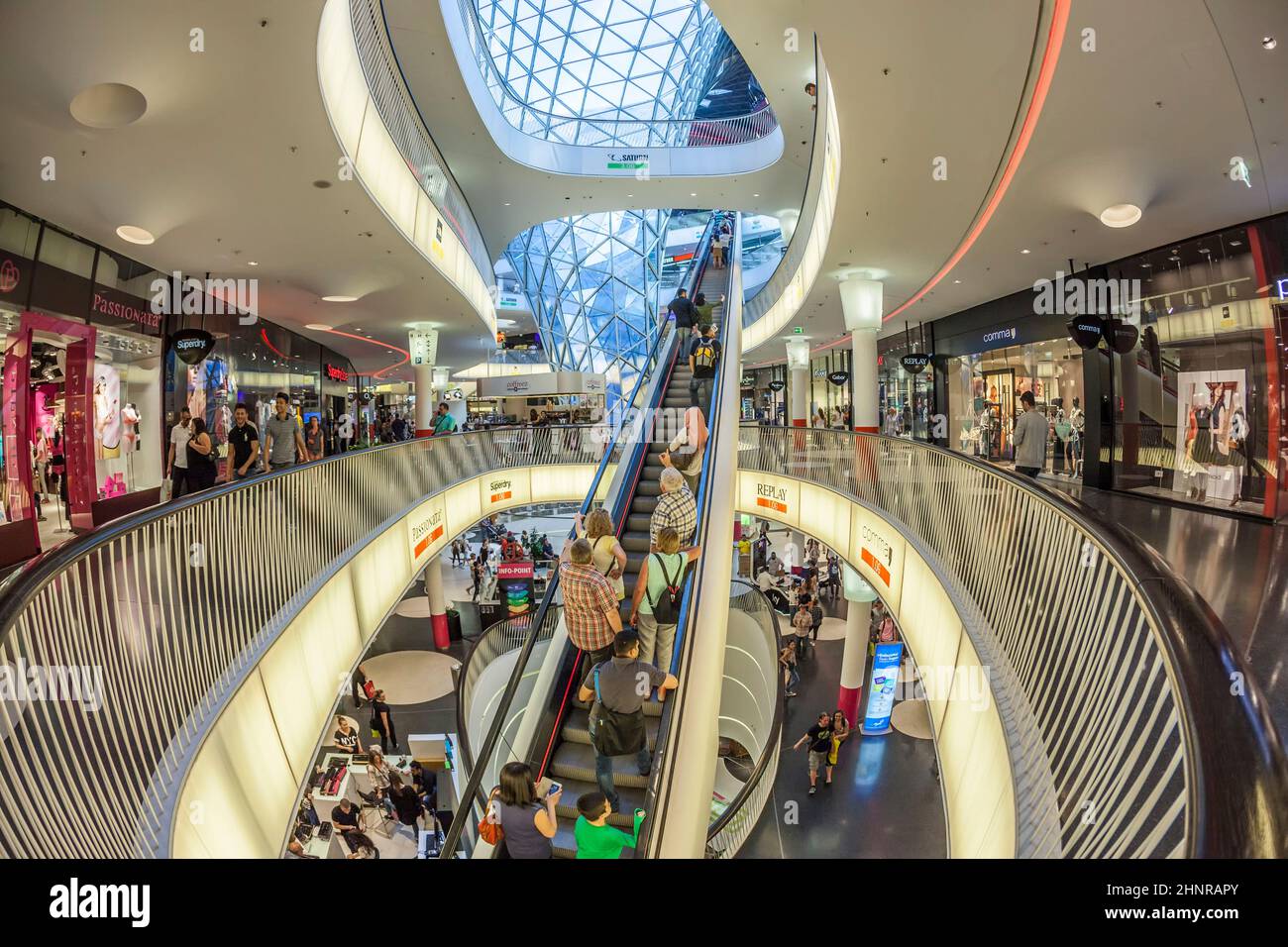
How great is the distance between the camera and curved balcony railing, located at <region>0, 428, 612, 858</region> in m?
3.24

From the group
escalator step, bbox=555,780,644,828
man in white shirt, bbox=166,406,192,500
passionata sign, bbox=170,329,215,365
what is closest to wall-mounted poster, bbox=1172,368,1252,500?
escalator step, bbox=555,780,644,828

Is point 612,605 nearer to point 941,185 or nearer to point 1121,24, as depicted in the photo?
point 1121,24

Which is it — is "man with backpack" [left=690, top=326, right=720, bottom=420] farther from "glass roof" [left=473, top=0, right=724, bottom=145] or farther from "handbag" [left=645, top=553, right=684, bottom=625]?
"glass roof" [left=473, top=0, right=724, bottom=145]

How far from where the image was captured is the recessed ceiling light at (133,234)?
31.5 ft

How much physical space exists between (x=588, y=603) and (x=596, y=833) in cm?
191

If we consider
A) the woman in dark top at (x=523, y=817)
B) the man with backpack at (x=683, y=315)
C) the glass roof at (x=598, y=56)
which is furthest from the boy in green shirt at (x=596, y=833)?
the glass roof at (x=598, y=56)

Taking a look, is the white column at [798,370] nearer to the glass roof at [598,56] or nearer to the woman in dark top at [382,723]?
the glass roof at [598,56]

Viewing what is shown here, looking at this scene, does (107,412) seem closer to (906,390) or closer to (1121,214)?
(1121,214)

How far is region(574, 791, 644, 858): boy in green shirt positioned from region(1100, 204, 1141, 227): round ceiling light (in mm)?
10047

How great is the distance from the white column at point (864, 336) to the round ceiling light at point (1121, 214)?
6.43 m

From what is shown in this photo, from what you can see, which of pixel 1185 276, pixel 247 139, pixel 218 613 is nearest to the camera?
pixel 218 613

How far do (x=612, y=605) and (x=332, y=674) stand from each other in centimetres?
450
